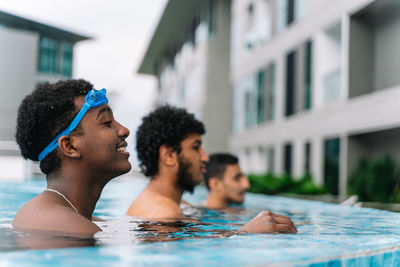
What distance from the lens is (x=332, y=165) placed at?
53.2 ft

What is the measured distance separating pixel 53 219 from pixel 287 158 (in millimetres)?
18057

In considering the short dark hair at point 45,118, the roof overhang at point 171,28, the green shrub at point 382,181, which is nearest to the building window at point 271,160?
the green shrub at point 382,181

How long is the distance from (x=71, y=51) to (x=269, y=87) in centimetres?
1927

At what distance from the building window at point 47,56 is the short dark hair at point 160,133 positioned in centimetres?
3097

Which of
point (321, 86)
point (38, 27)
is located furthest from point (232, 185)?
point (38, 27)

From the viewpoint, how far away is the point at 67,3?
116ft

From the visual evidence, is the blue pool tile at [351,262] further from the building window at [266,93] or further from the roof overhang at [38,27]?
the roof overhang at [38,27]

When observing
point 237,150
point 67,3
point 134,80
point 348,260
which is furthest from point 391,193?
point 134,80

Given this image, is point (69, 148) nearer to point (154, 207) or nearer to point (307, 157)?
point (154, 207)

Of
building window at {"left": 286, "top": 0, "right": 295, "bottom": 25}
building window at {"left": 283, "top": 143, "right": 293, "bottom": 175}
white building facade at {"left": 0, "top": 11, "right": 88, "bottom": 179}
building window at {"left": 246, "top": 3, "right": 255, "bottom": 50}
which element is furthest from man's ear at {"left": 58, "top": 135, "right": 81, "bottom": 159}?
white building facade at {"left": 0, "top": 11, "right": 88, "bottom": 179}

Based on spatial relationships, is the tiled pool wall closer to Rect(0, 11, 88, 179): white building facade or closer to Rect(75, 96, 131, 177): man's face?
Rect(75, 96, 131, 177): man's face

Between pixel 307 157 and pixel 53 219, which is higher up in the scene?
pixel 307 157

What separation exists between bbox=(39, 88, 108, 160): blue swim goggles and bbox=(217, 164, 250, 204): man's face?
453cm

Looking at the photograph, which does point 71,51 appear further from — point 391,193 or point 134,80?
point 391,193
